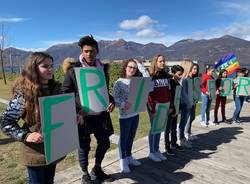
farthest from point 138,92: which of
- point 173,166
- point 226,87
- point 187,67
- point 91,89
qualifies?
point 226,87

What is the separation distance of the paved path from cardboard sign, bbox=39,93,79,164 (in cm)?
162

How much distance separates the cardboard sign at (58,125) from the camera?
282cm

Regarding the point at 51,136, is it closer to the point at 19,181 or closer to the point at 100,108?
the point at 100,108

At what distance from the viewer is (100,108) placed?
4051 mm

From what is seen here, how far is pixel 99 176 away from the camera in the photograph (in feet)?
15.1

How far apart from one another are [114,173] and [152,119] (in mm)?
1151

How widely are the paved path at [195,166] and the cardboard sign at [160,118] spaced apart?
67 cm

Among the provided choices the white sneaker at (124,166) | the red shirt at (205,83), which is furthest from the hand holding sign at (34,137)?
the red shirt at (205,83)

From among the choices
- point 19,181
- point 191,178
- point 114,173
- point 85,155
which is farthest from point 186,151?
point 19,181

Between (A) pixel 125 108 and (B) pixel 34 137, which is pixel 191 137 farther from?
(B) pixel 34 137

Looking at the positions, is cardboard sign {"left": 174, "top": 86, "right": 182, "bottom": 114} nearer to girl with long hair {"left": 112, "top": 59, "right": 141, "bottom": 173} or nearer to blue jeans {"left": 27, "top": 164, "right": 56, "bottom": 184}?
girl with long hair {"left": 112, "top": 59, "right": 141, "bottom": 173}

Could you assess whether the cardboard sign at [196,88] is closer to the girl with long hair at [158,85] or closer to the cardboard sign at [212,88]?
the cardboard sign at [212,88]

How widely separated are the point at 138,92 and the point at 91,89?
109 cm

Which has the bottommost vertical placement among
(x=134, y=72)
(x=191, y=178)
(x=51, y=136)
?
(x=191, y=178)
